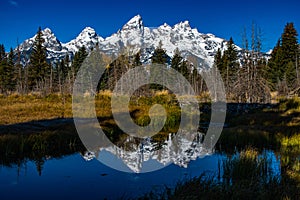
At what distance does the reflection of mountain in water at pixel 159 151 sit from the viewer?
1065 centimetres

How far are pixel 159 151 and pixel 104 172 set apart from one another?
3.55 m

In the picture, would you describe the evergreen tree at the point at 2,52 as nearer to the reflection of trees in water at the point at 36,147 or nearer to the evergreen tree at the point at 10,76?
the evergreen tree at the point at 10,76

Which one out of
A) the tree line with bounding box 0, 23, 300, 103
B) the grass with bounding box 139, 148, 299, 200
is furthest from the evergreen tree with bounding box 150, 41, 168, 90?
the grass with bounding box 139, 148, 299, 200

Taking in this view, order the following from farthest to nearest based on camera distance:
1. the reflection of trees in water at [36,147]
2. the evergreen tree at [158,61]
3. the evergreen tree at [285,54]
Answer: the evergreen tree at [158,61]
the evergreen tree at [285,54]
the reflection of trees in water at [36,147]

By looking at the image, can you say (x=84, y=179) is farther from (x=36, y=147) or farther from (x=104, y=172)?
(x=36, y=147)

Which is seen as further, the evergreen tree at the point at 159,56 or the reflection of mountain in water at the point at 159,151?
the evergreen tree at the point at 159,56

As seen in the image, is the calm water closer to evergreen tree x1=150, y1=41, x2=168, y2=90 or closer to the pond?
the pond

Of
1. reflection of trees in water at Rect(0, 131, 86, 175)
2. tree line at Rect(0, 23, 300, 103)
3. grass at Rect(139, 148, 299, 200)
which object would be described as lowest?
grass at Rect(139, 148, 299, 200)

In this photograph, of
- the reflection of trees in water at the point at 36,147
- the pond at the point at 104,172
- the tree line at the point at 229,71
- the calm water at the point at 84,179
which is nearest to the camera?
the calm water at the point at 84,179

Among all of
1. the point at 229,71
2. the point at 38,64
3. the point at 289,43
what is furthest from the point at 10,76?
the point at 289,43

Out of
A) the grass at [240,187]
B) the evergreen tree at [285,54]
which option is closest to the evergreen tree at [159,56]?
the evergreen tree at [285,54]

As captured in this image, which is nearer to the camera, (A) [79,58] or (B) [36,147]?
(B) [36,147]

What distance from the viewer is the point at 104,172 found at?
9.33m

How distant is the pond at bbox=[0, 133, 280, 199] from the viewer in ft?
24.5
